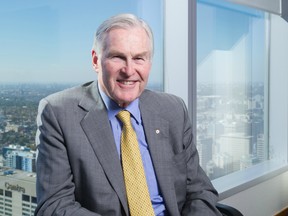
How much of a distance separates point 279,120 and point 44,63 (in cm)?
284

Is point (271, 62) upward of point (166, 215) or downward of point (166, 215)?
upward

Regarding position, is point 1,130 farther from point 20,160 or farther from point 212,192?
point 212,192

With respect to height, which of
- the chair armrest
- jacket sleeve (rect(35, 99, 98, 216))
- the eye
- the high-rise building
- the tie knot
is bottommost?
the chair armrest

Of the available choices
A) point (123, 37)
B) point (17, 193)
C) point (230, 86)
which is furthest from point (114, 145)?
point (230, 86)

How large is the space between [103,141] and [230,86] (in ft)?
6.49

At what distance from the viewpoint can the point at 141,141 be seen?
172 centimetres

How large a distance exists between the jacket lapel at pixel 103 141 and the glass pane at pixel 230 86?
1425 mm

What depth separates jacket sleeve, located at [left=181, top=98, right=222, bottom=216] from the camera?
69.1 inches

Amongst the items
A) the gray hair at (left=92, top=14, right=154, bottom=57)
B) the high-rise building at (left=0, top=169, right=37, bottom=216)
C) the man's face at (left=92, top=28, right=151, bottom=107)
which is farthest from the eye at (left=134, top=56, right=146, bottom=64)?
the high-rise building at (left=0, top=169, right=37, bottom=216)

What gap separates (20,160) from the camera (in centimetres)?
192

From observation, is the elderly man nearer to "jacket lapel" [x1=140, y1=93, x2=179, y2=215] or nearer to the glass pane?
"jacket lapel" [x1=140, y1=93, x2=179, y2=215]

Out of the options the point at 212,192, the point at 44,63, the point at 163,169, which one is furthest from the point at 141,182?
the point at 44,63

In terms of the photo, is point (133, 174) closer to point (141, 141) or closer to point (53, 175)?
point (141, 141)

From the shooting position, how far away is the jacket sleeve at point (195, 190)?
175 cm
